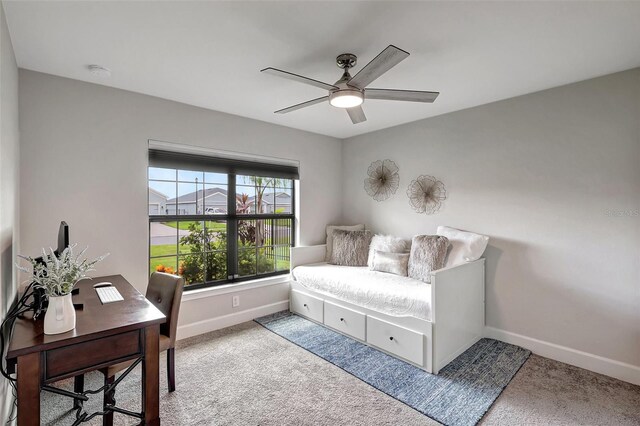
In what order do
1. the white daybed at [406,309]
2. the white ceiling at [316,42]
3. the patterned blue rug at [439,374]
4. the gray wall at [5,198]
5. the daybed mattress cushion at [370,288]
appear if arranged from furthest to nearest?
1. the daybed mattress cushion at [370,288]
2. the white daybed at [406,309]
3. the patterned blue rug at [439,374]
4. the white ceiling at [316,42]
5. the gray wall at [5,198]

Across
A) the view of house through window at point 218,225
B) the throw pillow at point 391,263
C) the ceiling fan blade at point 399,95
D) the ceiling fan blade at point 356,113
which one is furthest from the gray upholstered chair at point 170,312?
the throw pillow at point 391,263

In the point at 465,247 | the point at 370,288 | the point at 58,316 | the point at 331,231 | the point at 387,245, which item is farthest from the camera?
the point at 331,231

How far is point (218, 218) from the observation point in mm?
3533

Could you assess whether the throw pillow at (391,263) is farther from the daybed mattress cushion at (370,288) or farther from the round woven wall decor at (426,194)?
the round woven wall decor at (426,194)

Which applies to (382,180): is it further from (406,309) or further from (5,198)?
(5,198)

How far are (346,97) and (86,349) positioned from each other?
197 cm

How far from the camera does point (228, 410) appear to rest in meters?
2.06

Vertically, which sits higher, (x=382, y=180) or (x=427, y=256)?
(x=382, y=180)

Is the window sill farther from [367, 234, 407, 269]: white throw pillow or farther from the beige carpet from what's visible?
[367, 234, 407, 269]: white throw pillow

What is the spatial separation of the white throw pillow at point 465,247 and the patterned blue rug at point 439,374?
83 cm

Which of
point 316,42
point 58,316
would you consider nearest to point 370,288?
point 316,42

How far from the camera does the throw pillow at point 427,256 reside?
10.1 ft

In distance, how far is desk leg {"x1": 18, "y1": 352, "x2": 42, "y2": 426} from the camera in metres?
1.27

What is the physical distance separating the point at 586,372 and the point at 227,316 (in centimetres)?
334
